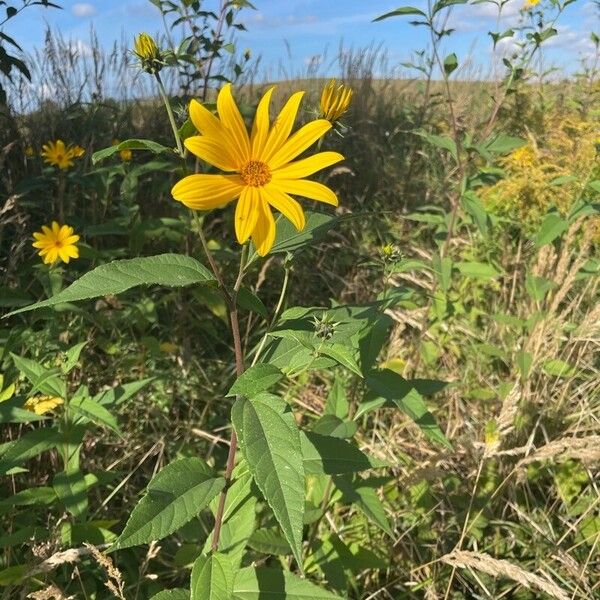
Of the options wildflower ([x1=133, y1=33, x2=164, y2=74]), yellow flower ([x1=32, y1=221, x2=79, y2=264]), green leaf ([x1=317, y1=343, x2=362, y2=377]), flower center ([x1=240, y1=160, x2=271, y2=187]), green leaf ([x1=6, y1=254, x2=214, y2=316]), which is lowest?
green leaf ([x1=317, y1=343, x2=362, y2=377])

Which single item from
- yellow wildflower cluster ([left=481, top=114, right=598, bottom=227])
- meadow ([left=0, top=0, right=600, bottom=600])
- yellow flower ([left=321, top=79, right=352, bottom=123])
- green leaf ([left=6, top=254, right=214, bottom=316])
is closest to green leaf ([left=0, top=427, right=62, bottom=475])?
meadow ([left=0, top=0, right=600, bottom=600])

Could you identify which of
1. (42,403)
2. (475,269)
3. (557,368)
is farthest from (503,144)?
(42,403)

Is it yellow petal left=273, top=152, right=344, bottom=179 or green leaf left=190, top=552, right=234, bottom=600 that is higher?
yellow petal left=273, top=152, right=344, bottom=179

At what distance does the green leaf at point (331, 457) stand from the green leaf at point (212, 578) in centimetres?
24

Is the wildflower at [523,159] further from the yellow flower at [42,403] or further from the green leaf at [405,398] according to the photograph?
the yellow flower at [42,403]

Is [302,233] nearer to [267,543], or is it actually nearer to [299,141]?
[299,141]

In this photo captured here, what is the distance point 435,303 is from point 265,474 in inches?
67.0

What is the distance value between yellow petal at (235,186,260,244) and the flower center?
3 centimetres

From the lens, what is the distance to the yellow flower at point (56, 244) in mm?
2430

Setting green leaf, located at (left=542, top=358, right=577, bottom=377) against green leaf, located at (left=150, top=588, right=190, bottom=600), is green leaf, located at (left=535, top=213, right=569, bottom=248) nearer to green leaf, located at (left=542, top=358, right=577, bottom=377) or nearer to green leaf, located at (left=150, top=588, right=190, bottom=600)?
green leaf, located at (left=542, top=358, right=577, bottom=377)

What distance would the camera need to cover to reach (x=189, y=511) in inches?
42.1

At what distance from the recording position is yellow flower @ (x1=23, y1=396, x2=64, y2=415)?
1659mm

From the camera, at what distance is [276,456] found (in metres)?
0.94

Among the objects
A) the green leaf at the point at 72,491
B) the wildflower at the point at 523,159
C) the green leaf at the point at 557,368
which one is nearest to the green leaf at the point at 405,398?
the green leaf at the point at 72,491
